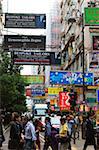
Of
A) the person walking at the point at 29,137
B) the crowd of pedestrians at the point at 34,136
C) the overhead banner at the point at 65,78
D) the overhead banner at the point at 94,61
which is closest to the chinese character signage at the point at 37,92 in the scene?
the overhead banner at the point at 94,61

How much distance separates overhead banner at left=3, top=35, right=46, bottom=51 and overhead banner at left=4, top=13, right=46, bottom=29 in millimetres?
2933

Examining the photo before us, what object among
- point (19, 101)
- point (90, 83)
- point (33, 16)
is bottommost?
point (19, 101)

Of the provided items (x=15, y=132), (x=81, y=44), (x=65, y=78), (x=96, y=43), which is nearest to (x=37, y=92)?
(x=81, y=44)

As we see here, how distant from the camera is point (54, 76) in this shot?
38750 millimetres

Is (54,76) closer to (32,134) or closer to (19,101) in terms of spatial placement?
(19,101)

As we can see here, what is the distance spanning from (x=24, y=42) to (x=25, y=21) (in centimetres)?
357

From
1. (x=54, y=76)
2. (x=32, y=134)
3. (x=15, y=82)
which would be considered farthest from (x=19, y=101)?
(x=32, y=134)

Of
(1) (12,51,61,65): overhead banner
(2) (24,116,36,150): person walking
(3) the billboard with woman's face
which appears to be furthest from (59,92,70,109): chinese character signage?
(2) (24,116,36,150): person walking

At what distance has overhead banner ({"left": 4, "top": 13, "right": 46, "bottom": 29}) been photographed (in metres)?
19.4

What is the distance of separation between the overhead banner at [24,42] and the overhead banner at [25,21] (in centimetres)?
293

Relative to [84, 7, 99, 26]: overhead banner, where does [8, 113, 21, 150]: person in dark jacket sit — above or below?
below

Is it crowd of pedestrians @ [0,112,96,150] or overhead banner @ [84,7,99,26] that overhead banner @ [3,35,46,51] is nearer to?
overhead banner @ [84,7,99,26]

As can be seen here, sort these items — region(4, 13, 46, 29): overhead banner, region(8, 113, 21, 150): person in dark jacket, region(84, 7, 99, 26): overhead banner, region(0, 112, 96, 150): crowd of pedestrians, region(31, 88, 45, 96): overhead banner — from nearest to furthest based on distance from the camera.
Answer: region(0, 112, 96, 150): crowd of pedestrians → region(8, 113, 21, 150): person in dark jacket → region(4, 13, 46, 29): overhead banner → region(84, 7, 99, 26): overhead banner → region(31, 88, 45, 96): overhead banner

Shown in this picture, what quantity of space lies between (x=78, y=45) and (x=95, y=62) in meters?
10.3
